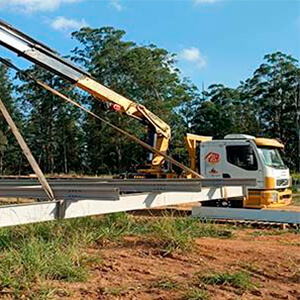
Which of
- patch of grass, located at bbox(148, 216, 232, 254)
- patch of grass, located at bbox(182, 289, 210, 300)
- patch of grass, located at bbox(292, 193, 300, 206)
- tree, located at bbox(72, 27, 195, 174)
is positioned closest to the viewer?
patch of grass, located at bbox(182, 289, 210, 300)

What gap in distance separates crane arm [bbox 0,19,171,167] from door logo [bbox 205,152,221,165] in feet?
7.59

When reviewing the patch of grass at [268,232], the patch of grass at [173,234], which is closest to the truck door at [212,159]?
the patch of grass at [268,232]

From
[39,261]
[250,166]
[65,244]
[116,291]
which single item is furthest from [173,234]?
[250,166]

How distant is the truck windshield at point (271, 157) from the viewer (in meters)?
14.2

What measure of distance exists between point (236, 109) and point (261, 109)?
3.10 metres

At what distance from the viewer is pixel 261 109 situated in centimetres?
4728

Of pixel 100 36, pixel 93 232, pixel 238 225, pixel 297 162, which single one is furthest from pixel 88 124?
pixel 93 232

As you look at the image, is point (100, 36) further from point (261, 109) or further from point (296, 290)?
point (296, 290)

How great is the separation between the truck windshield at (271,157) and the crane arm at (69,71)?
3.70 metres

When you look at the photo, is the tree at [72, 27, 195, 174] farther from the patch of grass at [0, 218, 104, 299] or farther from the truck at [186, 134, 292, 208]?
the patch of grass at [0, 218, 104, 299]

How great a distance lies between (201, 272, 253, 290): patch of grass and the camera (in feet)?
18.4

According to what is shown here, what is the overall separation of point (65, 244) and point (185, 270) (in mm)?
1751

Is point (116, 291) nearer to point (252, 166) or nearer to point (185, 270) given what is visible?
point (185, 270)

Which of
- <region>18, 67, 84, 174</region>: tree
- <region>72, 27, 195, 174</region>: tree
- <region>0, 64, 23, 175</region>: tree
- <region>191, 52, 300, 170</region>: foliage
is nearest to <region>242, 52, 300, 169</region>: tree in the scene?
<region>191, 52, 300, 170</region>: foliage
